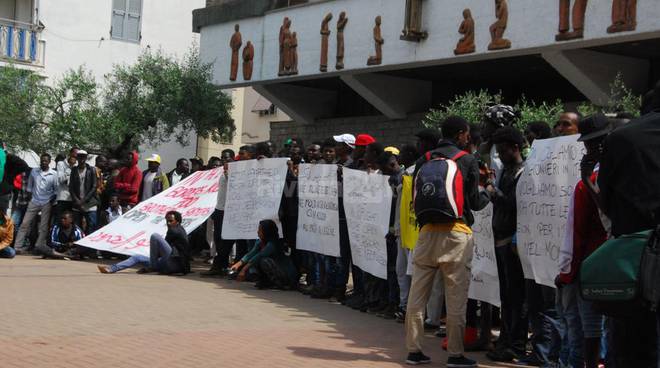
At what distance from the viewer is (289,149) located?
564 inches

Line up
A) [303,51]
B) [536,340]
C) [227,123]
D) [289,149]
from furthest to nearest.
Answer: [227,123] < [303,51] < [289,149] < [536,340]

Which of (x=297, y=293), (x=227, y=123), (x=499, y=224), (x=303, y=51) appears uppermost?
(x=303, y=51)

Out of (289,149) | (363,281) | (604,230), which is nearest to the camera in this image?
(604,230)

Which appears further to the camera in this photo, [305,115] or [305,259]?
[305,115]

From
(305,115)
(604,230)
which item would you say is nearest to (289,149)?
(604,230)

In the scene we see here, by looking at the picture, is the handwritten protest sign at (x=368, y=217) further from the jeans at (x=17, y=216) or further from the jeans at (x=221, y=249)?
the jeans at (x=17, y=216)

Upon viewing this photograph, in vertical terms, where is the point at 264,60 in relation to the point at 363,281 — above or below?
above

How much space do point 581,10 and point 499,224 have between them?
8.85 m

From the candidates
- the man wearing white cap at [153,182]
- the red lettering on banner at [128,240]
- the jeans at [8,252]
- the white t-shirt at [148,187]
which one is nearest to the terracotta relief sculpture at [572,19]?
the man wearing white cap at [153,182]

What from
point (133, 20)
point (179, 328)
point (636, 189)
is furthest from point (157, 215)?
point (133, 20)

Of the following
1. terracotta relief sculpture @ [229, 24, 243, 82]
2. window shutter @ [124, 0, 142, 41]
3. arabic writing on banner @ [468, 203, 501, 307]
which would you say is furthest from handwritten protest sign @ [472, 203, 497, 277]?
window shutter @ [124, 0, 142, 41]

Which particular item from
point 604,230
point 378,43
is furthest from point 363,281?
point 378,43

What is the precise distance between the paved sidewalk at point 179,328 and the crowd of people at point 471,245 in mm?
367

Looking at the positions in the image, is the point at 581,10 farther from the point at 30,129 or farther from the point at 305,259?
the point at 30,129
